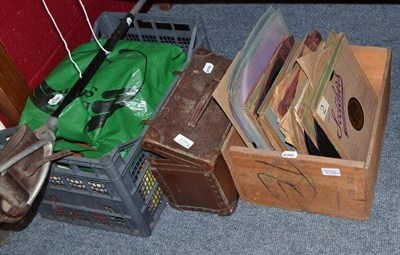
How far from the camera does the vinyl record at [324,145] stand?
1690 millimetres

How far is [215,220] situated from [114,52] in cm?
67

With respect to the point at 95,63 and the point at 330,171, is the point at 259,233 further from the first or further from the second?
the point at 95,63

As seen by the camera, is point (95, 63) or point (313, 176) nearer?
point (313, 176)

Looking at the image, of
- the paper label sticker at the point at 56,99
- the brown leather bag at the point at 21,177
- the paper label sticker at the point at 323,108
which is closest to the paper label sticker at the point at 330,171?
the paper label sticker at the point at 323,108

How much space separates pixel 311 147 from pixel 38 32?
105cm

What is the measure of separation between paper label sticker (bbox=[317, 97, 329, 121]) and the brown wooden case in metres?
0.30

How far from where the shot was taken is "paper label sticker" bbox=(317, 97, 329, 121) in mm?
1648

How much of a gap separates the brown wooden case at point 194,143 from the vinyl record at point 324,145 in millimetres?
278

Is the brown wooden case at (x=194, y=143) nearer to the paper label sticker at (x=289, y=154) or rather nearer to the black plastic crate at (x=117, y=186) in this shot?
the black plastic crate at (x=117, y=186)

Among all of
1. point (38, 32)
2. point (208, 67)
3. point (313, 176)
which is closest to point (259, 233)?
point (313, 176)

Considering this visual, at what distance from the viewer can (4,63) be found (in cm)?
194

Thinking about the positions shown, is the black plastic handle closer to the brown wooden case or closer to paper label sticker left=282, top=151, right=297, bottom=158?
the brown wooden case

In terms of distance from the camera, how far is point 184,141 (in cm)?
176

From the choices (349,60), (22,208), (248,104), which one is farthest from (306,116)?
(22,208)
